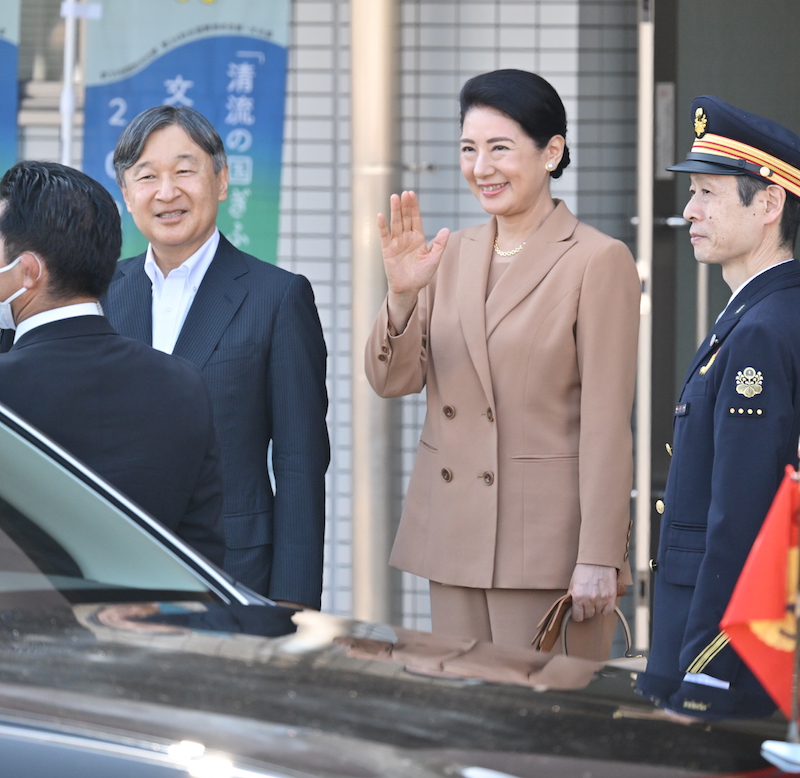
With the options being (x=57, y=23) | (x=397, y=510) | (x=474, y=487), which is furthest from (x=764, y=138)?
(x=57, y=23)

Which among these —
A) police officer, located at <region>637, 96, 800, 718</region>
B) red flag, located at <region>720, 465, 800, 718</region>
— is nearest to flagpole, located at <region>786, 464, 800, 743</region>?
red flag, located at <region>720, 465, 800, 718</region>

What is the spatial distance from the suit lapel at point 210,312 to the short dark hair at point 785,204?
4.01ft

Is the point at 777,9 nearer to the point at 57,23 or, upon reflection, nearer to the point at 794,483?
the point at 57,23

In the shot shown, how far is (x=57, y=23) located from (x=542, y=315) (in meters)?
2.96

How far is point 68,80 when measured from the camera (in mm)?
5195

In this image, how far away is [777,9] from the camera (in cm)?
519

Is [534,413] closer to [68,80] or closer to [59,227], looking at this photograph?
[59,227]

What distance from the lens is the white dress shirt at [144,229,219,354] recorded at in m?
3.26

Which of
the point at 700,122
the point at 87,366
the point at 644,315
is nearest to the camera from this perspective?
the point at 87,366

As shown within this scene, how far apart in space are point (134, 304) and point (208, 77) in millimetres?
2150

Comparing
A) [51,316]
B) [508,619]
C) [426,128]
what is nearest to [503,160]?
[508,619]

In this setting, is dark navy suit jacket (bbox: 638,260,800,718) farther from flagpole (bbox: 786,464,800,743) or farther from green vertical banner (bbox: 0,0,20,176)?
green vertical banner (bbox: 0,0,20,176)

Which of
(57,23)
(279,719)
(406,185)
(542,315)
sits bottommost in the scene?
(279,719)

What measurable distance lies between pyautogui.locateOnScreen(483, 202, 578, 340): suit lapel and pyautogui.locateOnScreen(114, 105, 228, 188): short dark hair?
823mm
